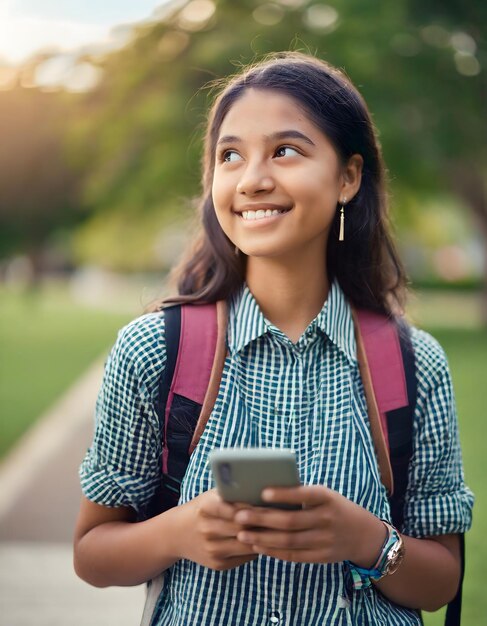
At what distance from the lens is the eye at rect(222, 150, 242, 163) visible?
2.08 metres

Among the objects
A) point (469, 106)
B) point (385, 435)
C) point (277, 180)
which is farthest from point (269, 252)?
point (469, 106)

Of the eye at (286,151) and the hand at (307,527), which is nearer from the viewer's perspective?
the hand at (307,527)

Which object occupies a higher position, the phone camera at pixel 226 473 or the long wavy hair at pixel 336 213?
the long wavy hair at pixel 336 213

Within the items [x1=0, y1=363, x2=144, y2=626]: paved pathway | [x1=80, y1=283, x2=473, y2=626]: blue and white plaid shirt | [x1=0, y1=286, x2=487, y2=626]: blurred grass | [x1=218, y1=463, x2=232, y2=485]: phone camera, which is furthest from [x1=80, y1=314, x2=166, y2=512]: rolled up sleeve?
[x1=0, y1=363, x2=144, y2=626]: paved pathway

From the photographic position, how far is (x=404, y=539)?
2.00 meters

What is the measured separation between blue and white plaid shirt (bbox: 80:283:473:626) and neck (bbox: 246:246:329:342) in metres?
0.06

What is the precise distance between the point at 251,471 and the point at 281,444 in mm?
394

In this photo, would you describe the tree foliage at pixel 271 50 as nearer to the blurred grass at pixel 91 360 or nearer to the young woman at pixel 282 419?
the blurred grass at pixel 91 360

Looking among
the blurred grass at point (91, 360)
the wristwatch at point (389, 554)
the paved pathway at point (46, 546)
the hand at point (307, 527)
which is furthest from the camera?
the blurred grass at point (91, 360)

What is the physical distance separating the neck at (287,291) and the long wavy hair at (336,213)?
0.08 meters

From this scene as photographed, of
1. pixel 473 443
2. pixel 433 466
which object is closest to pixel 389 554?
pixel 433 466

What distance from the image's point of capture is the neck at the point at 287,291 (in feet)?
7.16

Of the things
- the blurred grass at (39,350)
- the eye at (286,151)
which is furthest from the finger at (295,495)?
the blurred grass at (39,350)

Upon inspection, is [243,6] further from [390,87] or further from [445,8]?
[445,8]
